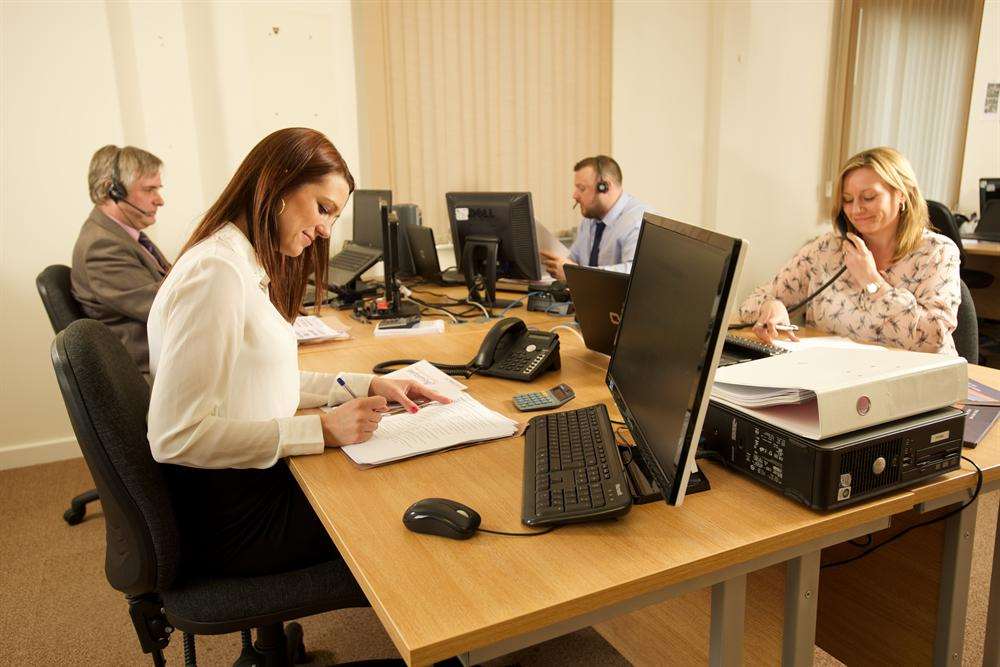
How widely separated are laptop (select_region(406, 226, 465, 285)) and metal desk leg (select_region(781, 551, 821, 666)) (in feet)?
7.70

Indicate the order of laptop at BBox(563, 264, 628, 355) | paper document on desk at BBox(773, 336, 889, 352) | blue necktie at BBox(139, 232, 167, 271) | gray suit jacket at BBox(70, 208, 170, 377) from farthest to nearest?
blue necktie at BBox(139, 232, 167, 271) < gray suit jacket at BBox(70, 208, 170, 377) < paper document on desk at BBox(773, 336, 889, 352) < laptop at BBox(563, 264, 628, 355)

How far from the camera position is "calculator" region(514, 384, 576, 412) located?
1.55 meters

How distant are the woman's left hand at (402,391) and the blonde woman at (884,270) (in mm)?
1011

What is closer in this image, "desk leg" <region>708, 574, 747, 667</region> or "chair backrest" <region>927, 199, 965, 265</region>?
"desk leg" <region>708, 574, 747, 667</region>

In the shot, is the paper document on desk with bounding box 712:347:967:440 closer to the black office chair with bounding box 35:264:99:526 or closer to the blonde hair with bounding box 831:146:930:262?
the blonde hair with bounding box 831:146:930:262

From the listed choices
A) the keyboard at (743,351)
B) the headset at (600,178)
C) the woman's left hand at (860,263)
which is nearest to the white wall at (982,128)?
the headset at (600,178)

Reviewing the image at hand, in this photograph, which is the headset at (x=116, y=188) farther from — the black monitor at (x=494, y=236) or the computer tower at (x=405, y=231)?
the black monitor at (x=494, y=236)

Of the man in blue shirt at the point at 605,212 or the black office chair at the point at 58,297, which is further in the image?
the man in blue shirt at the point at 605,212

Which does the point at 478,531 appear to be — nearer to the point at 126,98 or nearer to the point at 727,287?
the point at 727,287

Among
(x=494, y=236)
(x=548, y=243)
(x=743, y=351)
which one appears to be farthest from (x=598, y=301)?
(x=548, y=243)

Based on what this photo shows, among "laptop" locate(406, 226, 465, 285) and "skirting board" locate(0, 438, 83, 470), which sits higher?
"laptop" locate(406, 226, 465, 285)

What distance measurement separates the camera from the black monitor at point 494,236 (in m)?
2.78

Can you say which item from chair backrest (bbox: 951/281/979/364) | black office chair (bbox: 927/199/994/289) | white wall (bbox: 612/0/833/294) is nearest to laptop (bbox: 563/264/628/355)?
chair backrest (bbox: 951/281/979/364)

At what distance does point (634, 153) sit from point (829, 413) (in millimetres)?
3788
